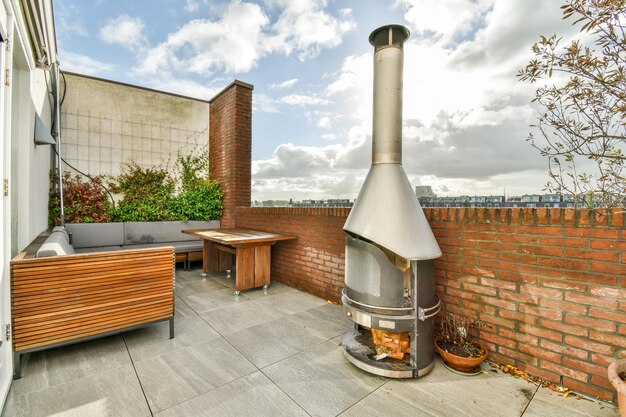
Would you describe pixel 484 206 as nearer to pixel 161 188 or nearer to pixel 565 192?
pixel 565 192

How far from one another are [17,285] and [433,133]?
4.02 metres

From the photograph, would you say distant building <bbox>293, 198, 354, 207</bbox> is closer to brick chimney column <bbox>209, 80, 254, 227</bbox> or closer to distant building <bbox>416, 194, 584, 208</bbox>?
distant building <bbox>416, 194, 584, 208</bbox>

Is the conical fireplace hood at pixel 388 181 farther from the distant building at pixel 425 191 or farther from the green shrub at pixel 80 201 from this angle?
the green shrub at pixel 80 201

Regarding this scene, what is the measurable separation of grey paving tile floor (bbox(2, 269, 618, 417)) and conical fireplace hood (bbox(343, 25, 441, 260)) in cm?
96

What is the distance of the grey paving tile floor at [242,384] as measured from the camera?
66.6 inches

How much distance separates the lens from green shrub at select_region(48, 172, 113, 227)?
5133mm

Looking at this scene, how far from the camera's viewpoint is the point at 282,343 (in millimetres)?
2537

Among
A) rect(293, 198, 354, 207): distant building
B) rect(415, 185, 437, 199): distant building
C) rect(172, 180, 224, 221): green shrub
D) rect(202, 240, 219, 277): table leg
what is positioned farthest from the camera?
rect(172, 180, 224, 221): green shrub

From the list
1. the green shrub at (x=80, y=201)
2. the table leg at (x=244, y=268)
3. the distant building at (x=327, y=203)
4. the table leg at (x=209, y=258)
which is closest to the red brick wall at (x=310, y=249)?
the distant building at (x=327, y=203)

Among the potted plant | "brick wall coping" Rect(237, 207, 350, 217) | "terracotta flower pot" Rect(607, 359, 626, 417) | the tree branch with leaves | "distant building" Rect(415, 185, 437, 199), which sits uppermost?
the tree branch with leaves

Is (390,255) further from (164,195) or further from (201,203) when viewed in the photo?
(164,195)

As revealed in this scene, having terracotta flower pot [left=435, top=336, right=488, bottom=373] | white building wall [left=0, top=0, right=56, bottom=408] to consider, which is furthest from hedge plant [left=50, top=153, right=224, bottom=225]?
terracotta flower pot [left=435, top=336, right=488, bottom=373]

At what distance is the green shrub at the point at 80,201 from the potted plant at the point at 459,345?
6.38m

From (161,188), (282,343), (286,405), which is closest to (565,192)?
(286,405)
